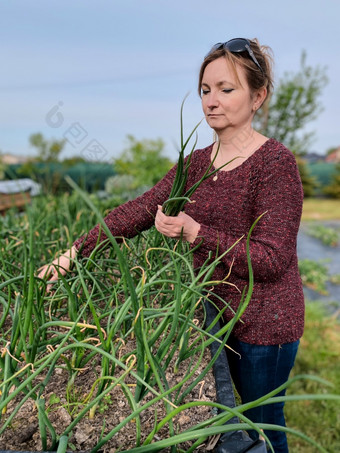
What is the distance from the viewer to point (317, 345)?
306 cm

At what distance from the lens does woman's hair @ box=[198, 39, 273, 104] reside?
1.16 m

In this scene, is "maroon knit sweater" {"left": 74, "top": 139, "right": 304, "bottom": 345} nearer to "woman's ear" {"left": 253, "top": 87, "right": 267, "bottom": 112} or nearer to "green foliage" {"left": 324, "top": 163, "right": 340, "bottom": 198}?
"woman's ear" {"left": 253, "top": 87, "right": 267, "bottom": 112}

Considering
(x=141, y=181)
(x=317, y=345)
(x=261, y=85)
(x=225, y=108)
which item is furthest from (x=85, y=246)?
(x=141, y=181)

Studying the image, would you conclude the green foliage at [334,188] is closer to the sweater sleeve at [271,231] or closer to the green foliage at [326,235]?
the green foliage at [326,235]

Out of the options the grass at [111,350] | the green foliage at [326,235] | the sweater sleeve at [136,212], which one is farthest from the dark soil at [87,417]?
the green foliage at [326,235]

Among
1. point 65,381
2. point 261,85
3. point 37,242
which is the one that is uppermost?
point 261,85

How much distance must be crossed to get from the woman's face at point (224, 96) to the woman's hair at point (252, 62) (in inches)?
0.5

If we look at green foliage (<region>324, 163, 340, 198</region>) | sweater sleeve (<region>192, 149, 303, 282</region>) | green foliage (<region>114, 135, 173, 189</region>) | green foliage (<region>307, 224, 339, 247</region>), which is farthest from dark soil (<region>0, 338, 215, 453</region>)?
green foliage (<region>324, 163, 340, 198</region>)

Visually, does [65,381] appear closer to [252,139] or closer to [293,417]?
[252,139]

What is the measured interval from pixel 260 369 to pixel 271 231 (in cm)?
45

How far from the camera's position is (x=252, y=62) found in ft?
3.84

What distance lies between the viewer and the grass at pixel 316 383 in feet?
6.93

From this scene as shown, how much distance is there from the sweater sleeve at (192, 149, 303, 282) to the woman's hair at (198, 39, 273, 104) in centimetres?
22

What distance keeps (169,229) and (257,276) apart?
10.9 inches
